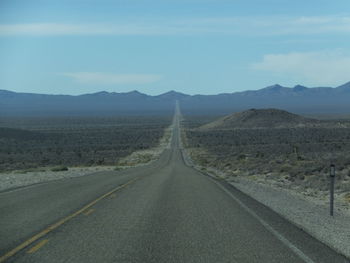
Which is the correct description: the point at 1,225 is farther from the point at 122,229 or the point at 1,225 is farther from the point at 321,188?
the point at 321,188

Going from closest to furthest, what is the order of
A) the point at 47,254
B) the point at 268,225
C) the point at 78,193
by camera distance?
the point at 47,254 → the point at 268,225 → the point at 78,193

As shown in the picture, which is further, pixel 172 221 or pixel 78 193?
pixel 78 193

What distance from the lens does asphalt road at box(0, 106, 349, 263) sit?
28.8ft

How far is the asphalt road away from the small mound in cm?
11689

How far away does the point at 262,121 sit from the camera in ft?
468

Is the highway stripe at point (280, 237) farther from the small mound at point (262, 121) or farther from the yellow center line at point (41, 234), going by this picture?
the small mound at point (262, 121)

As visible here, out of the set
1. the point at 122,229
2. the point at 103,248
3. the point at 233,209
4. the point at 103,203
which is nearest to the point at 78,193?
the point at 103,203

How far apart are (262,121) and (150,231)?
13349 cm

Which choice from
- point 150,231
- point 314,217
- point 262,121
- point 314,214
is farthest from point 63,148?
point 262,121

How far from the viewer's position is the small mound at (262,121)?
13538 cm

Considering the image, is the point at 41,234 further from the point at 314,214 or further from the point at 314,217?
the point at 314,214

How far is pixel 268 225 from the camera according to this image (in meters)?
11.6

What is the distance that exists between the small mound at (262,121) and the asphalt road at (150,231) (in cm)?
11689

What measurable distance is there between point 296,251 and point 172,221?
12.1ft
